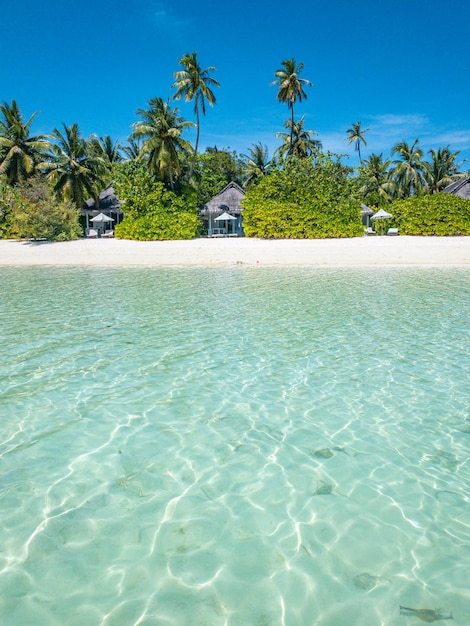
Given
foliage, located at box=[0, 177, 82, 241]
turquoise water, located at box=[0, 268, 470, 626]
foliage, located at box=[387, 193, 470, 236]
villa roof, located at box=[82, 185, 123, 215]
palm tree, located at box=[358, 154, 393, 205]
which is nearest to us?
turquoise water, located at box=[0, 268, 470, 626]

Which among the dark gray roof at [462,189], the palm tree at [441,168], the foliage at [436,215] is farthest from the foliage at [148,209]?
the palm tree at [441,168]

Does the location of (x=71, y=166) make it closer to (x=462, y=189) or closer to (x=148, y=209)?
(x=148, y=209)

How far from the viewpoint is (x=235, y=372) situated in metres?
6.59

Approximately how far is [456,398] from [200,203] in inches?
1646

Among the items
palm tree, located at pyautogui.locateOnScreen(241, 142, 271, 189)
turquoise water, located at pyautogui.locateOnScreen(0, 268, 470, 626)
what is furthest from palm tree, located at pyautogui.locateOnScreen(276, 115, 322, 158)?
turquoise water, located at pyautogui.locateOnScreen(0, 268, 470, 626)

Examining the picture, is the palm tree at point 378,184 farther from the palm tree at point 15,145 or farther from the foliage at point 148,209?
the palm tree at point 15,145

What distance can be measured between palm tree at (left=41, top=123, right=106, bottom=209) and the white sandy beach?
27.3ft

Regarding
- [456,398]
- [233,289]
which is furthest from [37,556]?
[233,289]

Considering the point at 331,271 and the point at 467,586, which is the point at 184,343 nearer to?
the point at 467,586

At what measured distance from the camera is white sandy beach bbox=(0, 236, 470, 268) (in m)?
23.3

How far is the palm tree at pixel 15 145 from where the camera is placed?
1415 inches

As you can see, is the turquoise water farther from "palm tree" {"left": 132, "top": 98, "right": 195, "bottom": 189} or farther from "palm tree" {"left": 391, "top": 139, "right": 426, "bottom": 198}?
"palm tree" {"left": 391, "top": 139, "right": 426, "bottom": 198}

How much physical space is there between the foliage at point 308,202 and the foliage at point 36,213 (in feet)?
48.2

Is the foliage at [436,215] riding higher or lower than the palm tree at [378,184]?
lower
